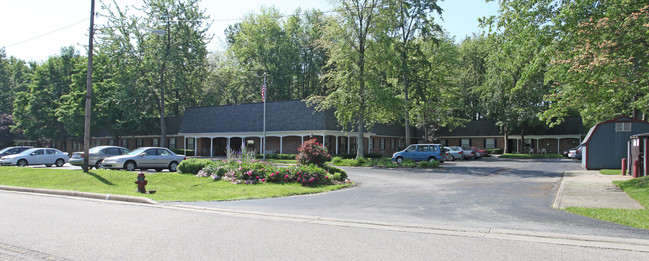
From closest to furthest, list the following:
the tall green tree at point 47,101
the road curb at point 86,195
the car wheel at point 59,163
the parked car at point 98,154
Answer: the road curb at point 86,195 → the parked car at point 98,154 → the car wheel at point 59,163 → the tall green tree at point 47,101

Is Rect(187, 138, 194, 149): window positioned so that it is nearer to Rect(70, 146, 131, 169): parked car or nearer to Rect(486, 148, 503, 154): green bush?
Rect(70, 146, 131, 169): parked car

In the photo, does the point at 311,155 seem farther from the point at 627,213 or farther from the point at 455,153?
the point at 455,153

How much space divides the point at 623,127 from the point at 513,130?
30.1 metres

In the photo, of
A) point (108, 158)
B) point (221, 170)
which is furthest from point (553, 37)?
point (108, 158)

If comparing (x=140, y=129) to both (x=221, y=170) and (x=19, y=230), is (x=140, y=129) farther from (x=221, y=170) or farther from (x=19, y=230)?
(x=19, y=230)

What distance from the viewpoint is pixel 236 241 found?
723cm

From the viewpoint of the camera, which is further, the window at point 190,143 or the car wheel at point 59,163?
the window at point 190,143

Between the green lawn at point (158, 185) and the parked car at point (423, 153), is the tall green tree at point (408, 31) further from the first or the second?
the green lawn at point (158, 185)

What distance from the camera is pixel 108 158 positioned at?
22.8 meters

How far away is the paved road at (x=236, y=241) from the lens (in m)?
6.27

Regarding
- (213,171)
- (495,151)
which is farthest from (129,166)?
(495,151)

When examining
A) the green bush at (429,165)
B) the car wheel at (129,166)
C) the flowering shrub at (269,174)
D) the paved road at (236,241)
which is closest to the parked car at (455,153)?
the green bush at (429,165)

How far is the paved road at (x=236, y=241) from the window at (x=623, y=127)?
22.5 meters

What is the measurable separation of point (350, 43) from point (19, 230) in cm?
2804
